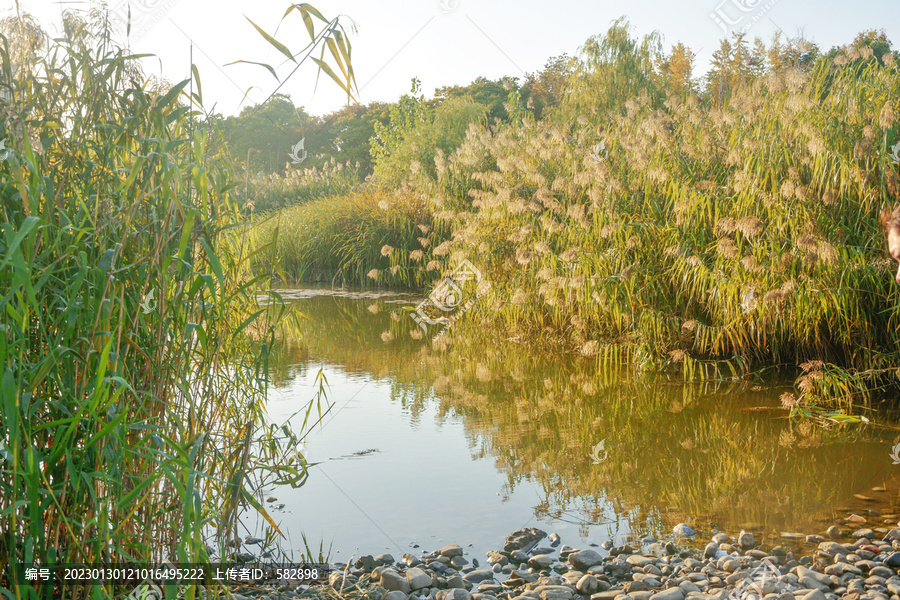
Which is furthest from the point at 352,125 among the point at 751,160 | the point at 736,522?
the point at 736,522

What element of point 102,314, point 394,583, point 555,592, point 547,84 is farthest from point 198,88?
point 547,84

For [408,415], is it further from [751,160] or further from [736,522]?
[751,160]

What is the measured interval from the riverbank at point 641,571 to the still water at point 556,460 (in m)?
0.12

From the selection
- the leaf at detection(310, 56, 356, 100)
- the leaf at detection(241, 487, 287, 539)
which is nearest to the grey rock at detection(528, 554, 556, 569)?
the leaf at detection(241, 487, 287, 539)

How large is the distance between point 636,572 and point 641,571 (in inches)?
0.8

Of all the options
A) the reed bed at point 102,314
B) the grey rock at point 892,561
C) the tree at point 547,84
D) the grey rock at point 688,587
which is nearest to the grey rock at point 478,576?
the grey rock at point 688,587

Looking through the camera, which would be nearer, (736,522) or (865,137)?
(736,522)

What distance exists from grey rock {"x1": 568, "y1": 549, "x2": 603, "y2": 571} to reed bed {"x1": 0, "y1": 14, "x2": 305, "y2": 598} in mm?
1319

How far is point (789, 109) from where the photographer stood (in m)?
5.65

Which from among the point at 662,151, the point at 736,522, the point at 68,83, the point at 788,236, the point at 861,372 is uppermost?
the point at 662,151

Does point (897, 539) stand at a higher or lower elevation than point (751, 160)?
lower

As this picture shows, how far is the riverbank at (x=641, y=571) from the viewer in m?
2.56

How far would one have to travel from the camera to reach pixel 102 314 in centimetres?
191

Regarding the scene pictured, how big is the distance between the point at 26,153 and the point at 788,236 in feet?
17.1
